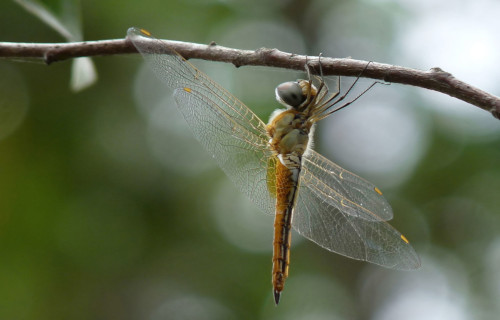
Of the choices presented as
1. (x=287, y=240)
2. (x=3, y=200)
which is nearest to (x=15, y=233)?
(x=3, y=200)

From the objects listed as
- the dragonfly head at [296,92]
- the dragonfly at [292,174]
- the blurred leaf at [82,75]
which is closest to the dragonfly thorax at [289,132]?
the dragonfly at [292,174]

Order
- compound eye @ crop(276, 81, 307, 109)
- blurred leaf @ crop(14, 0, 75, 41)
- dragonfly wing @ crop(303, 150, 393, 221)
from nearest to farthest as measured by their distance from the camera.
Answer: blurred leaf @ crop(14, 0, 75, 41) → compound eye @ crop(276, 81, 307, 109) → dragonfly wing @ crop(303, 150, 393, 221)

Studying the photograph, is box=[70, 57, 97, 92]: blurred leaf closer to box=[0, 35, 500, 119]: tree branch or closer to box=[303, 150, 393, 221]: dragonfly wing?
box=[0, 35, 500, 119]: tree branch

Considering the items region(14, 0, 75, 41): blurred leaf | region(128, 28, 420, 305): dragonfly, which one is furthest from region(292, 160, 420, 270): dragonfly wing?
region(14, 0, 75, 41): blurred leaf

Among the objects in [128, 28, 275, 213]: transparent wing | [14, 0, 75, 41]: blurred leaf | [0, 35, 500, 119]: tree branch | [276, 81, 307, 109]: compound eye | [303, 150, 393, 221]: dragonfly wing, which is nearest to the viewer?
[0, 35, 500, 119]: tree branch

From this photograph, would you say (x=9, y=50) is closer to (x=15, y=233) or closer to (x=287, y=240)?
(x=287, y=240)

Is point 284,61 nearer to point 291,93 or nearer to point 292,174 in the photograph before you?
point 291,93
